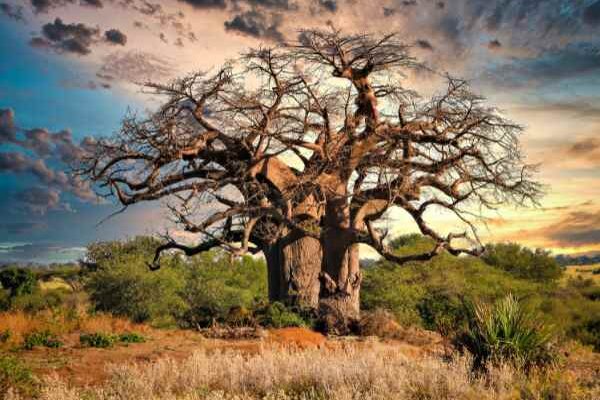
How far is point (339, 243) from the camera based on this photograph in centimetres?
2148

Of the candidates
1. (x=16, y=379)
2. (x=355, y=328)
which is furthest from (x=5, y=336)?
(x=355, y=328)

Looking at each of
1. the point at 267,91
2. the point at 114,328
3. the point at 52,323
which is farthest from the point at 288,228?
the point at 52,323

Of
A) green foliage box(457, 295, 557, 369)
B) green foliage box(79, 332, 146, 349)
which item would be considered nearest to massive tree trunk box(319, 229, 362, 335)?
green foliage box(79, 332, 146, 349)

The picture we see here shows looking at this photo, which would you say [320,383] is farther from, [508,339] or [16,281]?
[16,281]

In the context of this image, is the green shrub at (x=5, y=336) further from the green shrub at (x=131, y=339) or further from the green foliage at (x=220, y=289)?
the green foliage at (x=220, y=289)

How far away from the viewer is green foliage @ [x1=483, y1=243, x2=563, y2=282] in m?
40.0

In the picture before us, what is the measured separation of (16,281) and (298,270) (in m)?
23.5

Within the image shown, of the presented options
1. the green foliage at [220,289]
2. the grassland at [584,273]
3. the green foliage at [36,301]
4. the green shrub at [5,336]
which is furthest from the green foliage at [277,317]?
the grassland at [584,273]

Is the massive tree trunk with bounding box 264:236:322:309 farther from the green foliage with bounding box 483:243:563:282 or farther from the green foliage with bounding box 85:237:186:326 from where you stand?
the green foliage with bounding box 483:243:563:282

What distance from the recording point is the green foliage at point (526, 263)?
40000 millimetres

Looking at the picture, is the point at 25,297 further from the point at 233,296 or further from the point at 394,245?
the point at 394,245

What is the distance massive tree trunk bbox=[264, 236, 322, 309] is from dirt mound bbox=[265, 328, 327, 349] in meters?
2.77

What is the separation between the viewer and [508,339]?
1150cm

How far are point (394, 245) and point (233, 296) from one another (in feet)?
58.8
